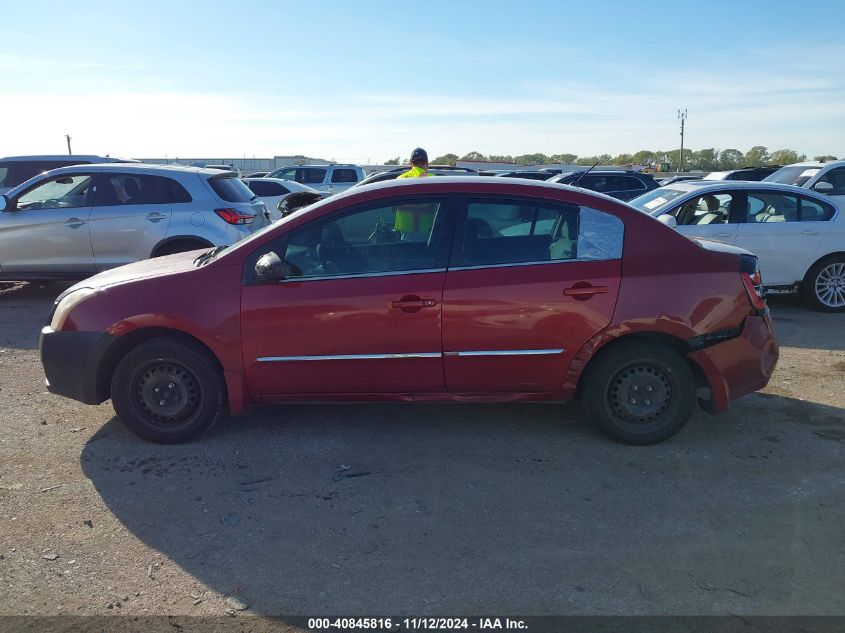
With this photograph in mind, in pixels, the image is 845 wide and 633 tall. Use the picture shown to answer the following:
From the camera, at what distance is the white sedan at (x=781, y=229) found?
873cm

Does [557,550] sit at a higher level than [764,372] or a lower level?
lower

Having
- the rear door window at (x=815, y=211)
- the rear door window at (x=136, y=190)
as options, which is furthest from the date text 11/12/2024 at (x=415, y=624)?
the rear door window at (x=815, y=211)

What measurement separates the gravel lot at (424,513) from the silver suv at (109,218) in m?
3.93

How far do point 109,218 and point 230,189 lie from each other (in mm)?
1573

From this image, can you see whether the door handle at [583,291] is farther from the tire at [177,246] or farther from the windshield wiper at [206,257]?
the tire at [177,246]

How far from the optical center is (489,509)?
3.86 metres

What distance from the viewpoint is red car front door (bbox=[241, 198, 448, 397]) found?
4.46m

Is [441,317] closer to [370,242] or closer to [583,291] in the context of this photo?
[370,242]

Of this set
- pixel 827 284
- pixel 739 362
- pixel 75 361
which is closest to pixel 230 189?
pixel 75 361

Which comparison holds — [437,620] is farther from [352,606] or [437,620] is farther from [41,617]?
[41,617]

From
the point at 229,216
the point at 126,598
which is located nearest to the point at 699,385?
the point at 126,598

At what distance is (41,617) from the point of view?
9.89 feet

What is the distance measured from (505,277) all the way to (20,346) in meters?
5.55

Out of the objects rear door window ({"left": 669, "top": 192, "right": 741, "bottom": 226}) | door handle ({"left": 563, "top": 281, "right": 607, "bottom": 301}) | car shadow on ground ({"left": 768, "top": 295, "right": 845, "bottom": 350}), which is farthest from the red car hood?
rear door window ({"left": 669, "top": 192, "right": 741, "bottom": 226})
